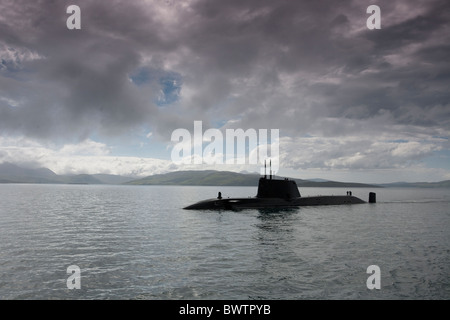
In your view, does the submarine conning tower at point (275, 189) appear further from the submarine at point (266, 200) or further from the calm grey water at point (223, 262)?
the calm grey water at point (223, 262)

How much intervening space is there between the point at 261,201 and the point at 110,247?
124 feet

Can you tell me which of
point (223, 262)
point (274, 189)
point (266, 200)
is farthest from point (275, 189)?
point (223, 262)

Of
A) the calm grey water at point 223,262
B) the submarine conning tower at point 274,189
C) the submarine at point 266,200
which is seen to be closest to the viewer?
the calm grey water at point 223,262

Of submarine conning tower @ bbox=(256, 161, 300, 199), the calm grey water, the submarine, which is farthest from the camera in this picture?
submarine conning tower @ bbox=(256, 161, 300, 199)

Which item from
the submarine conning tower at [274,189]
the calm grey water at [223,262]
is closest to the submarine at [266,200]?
the submarine conning tower at [274,189]

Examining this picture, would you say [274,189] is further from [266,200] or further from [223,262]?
[223,262]

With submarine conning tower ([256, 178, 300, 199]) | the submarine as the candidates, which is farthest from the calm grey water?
submarine conning tower ([256, 178, 300, 199])

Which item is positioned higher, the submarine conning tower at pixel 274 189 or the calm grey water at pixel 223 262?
the submarine conning tower at pixel 274 189

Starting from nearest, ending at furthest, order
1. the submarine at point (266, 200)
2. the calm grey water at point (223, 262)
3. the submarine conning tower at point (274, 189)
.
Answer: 1. the calm grey water at point (223, 262)
2. the submarine at point (266, 200)
3. the submarine conning tower at point (274, 189)

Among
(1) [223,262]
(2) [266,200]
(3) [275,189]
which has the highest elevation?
(3) [275,189]

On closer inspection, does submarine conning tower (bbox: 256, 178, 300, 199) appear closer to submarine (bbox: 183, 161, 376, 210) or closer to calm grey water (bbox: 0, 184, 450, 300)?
submarine (bbox: 183, 161, 376, 210)

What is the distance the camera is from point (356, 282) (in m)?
17.2
